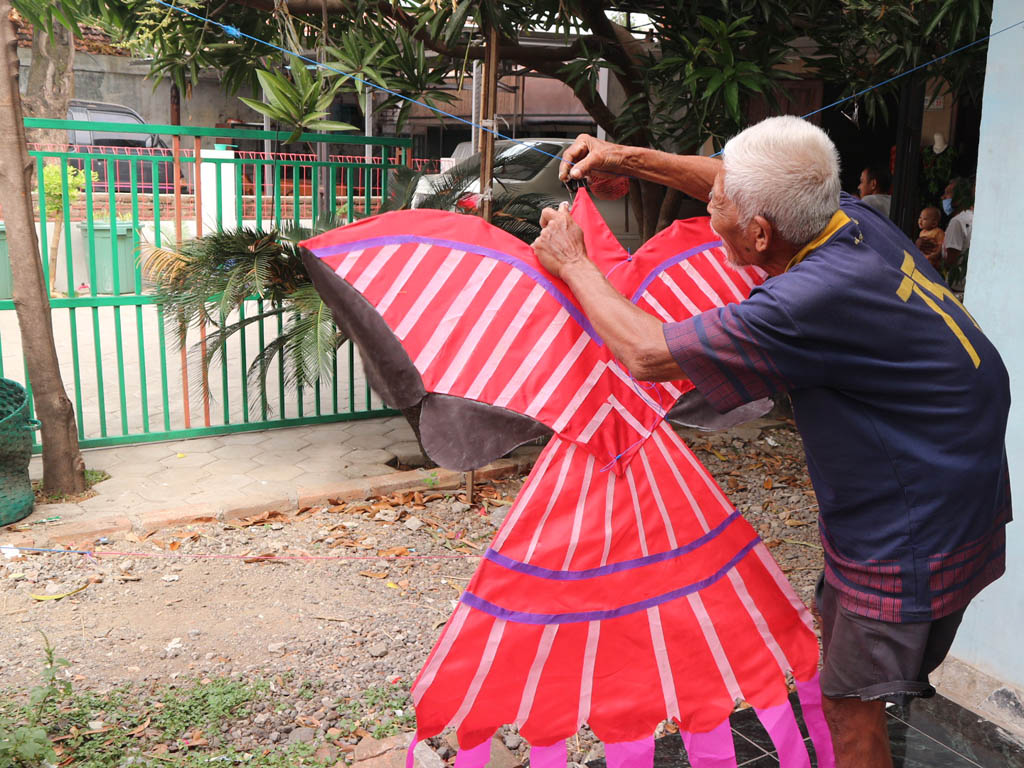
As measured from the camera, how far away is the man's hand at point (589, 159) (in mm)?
2477

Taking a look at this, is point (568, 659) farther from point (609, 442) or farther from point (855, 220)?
point (855, 220)

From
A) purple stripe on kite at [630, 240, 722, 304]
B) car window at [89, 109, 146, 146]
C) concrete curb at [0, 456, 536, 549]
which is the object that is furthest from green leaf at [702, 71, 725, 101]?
car window at [89, 109, 146, 146]

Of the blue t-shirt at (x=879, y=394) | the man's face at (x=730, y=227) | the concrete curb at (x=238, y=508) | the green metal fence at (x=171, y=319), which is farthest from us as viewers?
the green metal fence at (x=171, y=319)

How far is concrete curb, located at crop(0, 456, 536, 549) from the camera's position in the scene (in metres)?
4.65

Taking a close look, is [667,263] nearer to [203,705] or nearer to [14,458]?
[203,705]

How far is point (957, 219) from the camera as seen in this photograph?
769cm

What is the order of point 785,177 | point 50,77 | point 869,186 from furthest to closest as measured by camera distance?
point 50,77 → point 869,186 → point 785,177

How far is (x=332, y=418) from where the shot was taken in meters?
6.68

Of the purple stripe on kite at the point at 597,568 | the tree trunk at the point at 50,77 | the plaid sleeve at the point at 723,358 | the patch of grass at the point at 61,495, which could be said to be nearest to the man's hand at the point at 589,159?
the plaid sleeve at the point at 723,358

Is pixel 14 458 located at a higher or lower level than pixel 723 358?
lower

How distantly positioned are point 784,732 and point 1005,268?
5.56 feet

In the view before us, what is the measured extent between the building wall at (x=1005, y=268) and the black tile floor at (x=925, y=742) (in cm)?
20

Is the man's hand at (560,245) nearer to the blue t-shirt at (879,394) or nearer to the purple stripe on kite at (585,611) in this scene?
the blue t-shirt at (879,394)

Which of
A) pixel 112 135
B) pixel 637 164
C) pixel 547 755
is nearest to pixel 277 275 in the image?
pixel 637 164
